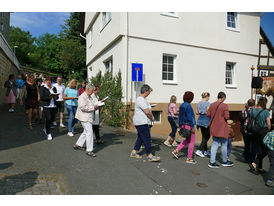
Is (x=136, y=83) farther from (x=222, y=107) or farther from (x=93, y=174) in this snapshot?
(x=93, y=174)

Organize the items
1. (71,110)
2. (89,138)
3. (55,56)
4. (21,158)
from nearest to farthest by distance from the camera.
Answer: (21,158) → (89,138) → (71,110) → (55,56)

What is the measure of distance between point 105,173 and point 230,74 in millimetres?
11674

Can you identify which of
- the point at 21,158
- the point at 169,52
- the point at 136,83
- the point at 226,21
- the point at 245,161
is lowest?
the point at 245,161

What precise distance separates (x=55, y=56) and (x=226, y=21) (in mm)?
24538

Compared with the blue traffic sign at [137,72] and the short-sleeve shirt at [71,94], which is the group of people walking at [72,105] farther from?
the blue traffic sign at [137,72]

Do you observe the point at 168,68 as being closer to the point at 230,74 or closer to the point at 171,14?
the point at 171,14

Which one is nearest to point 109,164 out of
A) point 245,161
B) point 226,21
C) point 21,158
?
point 21,158

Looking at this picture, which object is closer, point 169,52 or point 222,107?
point 222,107

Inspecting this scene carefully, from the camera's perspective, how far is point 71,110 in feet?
21.9

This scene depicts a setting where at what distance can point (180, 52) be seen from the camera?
11.0 metres

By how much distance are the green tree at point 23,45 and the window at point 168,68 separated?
5552cm

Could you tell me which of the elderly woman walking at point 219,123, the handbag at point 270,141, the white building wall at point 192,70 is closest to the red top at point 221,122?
the elderly woman walking at point 219,123

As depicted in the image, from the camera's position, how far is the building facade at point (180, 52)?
389 inches

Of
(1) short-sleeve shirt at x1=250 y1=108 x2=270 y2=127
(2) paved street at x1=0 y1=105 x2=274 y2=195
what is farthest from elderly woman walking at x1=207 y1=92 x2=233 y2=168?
(1) short-sleeve shirt at x1=250 y1=108 x2=270 y2=127
